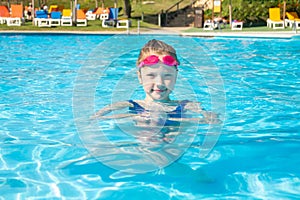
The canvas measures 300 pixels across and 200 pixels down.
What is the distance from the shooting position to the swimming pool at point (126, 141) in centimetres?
339

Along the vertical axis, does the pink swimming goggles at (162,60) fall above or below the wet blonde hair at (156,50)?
below

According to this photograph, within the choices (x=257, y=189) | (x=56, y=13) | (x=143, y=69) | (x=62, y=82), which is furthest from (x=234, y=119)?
(x=56, y=13)

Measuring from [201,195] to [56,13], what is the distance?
23936 mm

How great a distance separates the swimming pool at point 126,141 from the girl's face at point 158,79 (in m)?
0.35

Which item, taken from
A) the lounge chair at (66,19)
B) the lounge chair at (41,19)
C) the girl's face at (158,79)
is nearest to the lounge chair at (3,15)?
the lounge chair at (41,19)

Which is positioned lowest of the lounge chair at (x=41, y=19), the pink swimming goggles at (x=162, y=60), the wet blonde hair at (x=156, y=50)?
the pink swimming goggles at (x=162, y=60)

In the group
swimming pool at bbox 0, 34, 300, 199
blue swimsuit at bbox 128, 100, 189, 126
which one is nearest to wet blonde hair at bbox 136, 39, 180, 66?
swimming pool at bbox 0, 34, 300, 199

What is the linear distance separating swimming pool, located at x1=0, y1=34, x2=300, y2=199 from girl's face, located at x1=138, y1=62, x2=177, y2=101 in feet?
1.16

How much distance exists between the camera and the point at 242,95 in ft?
24.2

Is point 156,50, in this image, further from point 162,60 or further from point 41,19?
point 41,19

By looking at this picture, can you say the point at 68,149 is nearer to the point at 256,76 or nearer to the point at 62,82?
the point at 62,82

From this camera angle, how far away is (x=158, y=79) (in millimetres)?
4145

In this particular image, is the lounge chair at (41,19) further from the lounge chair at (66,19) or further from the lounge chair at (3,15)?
the lounge chair at (3,15)

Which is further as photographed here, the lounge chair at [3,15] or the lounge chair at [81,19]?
the lounge chair at [3,15]
